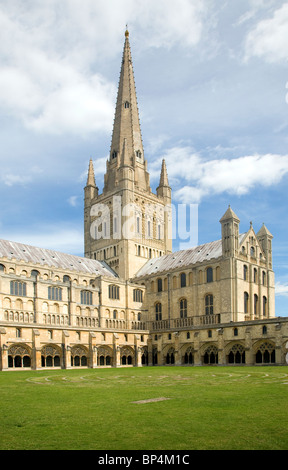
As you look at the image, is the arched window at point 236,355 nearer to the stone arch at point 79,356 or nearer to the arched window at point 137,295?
the stone arch at point 79,356

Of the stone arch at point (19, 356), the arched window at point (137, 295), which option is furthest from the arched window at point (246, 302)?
the stone arch at point (19, 356)

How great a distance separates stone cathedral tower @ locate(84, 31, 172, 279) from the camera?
87.7 meters

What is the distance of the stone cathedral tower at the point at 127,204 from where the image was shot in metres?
87.7

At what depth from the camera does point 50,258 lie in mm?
77312

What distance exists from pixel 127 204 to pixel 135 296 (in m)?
18.8

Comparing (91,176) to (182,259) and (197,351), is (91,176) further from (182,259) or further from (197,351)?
(197,351)

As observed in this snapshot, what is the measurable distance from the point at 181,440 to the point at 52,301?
193 ft

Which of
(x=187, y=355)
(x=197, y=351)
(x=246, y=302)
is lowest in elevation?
(x=187, y=355)

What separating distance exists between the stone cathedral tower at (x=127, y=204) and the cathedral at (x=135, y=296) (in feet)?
0.95

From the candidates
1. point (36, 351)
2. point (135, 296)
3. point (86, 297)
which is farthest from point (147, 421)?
point (135, 296)

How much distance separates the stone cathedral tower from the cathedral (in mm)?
290

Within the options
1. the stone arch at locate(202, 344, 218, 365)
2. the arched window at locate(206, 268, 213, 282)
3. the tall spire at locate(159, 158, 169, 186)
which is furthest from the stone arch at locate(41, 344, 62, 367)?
the tall spire at locate(159, 158, 169, 186)
